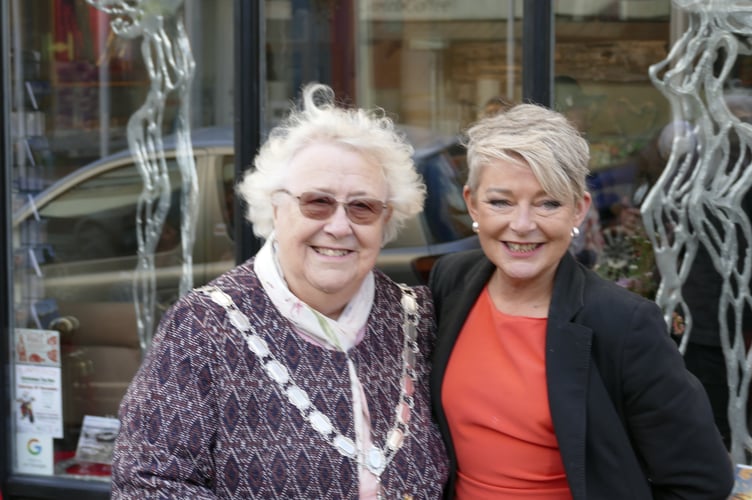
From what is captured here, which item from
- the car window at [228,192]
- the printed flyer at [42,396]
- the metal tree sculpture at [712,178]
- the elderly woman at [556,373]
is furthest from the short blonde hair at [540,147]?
the printed flyer at [42,396]

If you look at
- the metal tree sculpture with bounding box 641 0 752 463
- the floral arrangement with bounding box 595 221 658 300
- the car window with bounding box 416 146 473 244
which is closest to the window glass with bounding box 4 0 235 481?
the car window with bounding box 416 146 473 244

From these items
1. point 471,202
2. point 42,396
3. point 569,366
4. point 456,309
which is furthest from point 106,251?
point 569,366

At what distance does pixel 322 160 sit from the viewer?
2367 millimetres

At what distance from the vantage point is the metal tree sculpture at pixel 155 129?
14.7 feet

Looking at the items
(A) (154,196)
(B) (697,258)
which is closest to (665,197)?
(B) (697,258)

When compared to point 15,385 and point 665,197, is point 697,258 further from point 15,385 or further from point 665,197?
point 15,385

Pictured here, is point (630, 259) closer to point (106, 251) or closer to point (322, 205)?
point (322, 205)

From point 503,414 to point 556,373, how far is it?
0.15 metres

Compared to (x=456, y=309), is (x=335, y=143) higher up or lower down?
higher up

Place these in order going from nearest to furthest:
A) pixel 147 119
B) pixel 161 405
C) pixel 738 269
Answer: pixel 161 405
pixel 738 269
pixel 147 119

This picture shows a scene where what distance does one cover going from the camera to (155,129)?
4527mm

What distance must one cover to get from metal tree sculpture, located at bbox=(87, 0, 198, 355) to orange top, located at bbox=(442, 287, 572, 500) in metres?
2.26

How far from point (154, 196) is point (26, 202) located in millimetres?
559

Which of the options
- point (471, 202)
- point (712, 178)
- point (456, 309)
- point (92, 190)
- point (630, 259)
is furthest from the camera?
point (92, 190)
